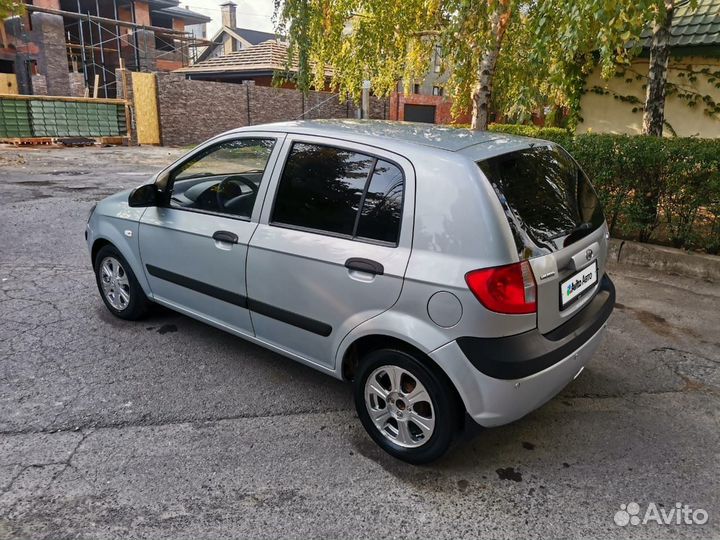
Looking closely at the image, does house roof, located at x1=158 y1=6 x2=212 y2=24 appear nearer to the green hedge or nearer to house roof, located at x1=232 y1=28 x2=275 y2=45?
house roof, located at x1=232 y1=28 x2=275 y2=45

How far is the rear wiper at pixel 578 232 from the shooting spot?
2887 mm

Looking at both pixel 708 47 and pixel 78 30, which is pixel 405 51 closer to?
pixel 708 47

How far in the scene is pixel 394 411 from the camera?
288 cm

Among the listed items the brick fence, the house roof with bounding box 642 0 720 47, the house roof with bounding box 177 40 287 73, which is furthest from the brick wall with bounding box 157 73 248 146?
the house roof with bounding box 642 0 720 47

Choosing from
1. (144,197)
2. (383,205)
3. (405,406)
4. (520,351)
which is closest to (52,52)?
(144,197)

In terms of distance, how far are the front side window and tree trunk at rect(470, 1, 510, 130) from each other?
15.2 feet

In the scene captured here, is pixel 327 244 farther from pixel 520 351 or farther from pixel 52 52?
pixel 52 52

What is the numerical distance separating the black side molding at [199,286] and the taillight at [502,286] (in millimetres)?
1581


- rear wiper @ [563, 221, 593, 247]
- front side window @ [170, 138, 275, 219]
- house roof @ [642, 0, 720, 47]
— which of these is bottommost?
rear wiper @ [563, 221, 593, 247]

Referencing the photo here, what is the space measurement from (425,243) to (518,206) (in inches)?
20.1

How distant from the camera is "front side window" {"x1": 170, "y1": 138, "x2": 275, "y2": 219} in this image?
11.4 feet

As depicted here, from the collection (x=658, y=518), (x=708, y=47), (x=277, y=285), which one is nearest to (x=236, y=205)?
(x=277, y=285)

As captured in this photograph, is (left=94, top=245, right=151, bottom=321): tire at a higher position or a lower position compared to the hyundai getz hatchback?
lower

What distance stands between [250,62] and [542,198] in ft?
87.1
